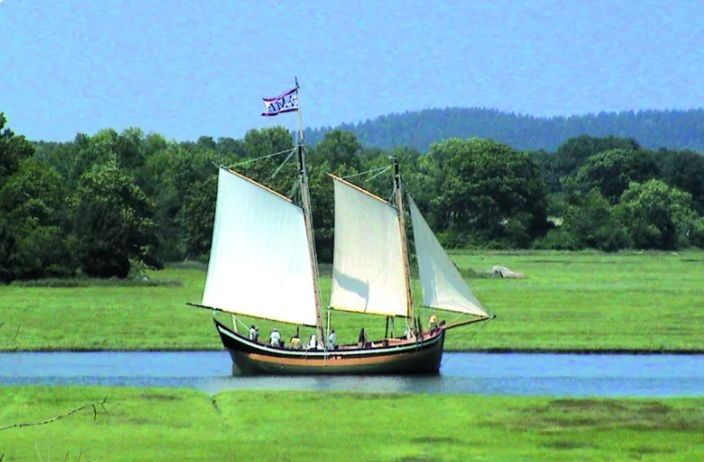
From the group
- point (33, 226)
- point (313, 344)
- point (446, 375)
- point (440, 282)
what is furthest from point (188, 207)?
point (446, 375)

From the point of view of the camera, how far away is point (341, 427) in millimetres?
36188

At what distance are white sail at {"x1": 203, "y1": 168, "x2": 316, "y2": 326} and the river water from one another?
246cm

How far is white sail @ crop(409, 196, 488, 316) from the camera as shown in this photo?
5547cm

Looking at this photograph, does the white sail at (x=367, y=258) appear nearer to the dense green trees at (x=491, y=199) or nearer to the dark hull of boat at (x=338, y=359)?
the dark hull of boat at (x=338, y=359)

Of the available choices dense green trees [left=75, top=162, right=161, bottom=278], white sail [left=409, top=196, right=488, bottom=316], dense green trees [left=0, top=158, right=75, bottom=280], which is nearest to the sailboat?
Answer: white sail [left=409, top=196, right=488, bottom=316]

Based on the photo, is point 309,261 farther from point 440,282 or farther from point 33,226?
point 33,226

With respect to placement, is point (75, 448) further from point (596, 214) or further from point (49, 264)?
point (596, 214)

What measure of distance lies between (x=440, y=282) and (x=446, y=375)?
5.40 meters

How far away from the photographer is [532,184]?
182 meters

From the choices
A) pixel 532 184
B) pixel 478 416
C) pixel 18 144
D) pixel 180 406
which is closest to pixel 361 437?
pixel 478 416

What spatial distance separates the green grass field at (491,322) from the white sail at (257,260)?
4601 mm

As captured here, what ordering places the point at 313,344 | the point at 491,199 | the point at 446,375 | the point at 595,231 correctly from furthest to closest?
Result: the point at 491,199
the point at 595,231
the point at 313,344
the point at 446,375

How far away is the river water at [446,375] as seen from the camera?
46.1m

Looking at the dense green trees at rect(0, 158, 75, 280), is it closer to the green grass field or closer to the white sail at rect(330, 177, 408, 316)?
the green grass field
